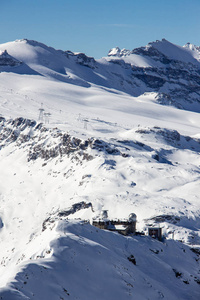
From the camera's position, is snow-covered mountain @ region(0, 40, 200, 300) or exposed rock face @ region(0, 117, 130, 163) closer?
snow-covered mountain @ region(0, 40, 200, 300)

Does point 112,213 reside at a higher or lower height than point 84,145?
lower

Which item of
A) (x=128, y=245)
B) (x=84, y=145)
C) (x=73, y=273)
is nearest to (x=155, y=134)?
(x=84, y=145)

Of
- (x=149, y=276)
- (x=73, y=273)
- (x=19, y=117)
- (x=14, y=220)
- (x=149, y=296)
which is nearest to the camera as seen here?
(x=73, y=273)

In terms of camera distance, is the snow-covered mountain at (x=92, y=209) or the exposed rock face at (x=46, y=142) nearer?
the snow-covered mountain at (x=92, y=209)

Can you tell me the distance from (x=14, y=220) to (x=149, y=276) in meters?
73.8

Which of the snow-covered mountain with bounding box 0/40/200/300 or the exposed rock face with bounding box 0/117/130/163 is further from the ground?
the exposed rock face with bounding box 0/117/130/163

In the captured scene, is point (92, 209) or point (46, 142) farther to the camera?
point (46, 142)

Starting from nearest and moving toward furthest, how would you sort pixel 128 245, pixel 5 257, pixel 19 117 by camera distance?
pixel 128 245, pixel 5 257, pixel 19 117

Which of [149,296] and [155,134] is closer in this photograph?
[149,296]

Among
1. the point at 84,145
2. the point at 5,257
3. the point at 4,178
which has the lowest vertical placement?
the point at 5,257

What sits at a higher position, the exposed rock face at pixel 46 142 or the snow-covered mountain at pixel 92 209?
the exposed rock face at pixel 46 142

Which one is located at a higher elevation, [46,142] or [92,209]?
[46,142]

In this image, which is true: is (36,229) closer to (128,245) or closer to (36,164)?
(36,164)

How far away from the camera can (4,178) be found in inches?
6147
